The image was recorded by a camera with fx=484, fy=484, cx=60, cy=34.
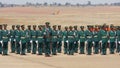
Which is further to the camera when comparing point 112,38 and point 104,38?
point 112,38

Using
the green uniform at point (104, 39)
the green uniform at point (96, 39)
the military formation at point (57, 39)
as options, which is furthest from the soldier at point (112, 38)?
the green uniform at point (96, 39)

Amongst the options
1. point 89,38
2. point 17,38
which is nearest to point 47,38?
point 17,38

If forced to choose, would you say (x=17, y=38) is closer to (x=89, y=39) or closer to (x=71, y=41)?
(x=71, y=41)

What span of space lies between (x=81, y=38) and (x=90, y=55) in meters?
0.91

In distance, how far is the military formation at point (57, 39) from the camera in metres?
21.5

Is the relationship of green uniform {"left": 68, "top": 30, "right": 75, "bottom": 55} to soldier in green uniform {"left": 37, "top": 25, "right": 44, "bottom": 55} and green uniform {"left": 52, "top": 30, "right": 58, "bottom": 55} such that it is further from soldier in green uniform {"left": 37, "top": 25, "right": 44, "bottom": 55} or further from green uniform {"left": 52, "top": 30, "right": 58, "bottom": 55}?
soldier in green uniform {"left": 37, "top": 25, "right": 44, "bottom": 55}

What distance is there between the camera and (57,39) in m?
21.6

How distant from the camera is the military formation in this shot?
70.6 feet

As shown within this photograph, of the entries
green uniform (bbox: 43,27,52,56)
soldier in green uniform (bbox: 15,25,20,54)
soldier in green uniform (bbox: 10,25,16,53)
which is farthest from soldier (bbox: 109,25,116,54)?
soldier in green uniform (bbox: 10,25,16,53)

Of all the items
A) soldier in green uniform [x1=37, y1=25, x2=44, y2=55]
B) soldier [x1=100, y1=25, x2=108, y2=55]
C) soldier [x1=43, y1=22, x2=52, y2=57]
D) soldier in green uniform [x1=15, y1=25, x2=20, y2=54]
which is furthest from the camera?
soldier [x1=100, y1=25, x2=108, y2=55]

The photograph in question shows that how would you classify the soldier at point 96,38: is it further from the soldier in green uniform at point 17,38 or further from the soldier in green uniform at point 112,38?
the soldier in green uniform at point 17,38

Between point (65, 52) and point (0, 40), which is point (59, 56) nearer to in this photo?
point (65, 52)

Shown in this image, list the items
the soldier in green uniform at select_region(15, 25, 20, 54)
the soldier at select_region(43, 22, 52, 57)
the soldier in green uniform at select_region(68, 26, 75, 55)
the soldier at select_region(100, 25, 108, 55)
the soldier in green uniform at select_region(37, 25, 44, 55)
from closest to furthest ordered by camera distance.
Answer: the soldier at select_region(43, 22, 52, 57) < the soldier in green uniform at select_region(37, 25, 44, 55) < the soldier in green uniform at select_region(15, 25, 20, 54) < the soldier in green uniform at select_region(68, 26, 75, 55) < the soldier at select_region(100, 25, 108, 55)

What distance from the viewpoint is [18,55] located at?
21.9 meters
